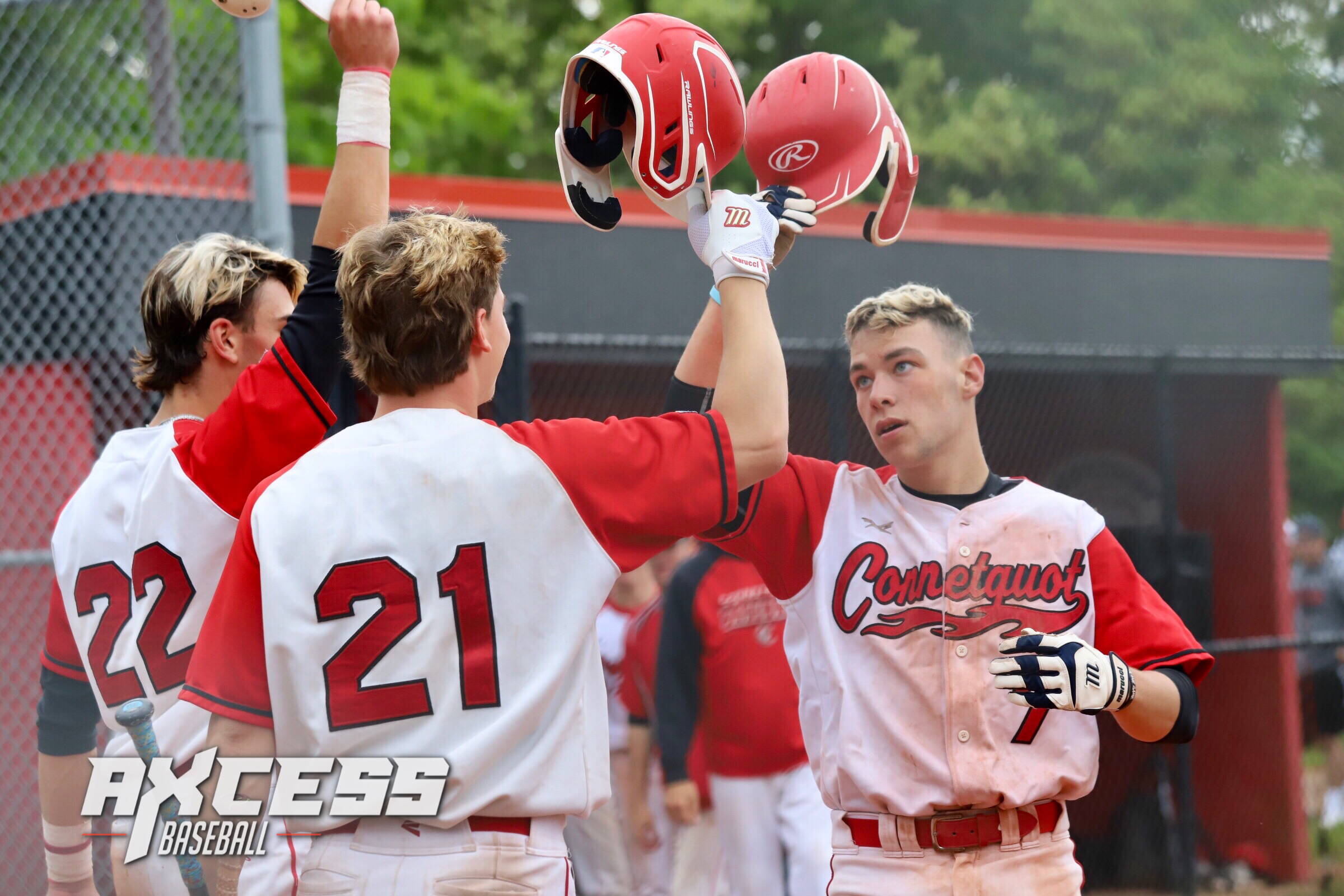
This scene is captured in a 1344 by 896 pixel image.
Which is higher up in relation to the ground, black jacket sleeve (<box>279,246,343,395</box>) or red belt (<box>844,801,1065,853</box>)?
black jacket sleeve (<box>279,246,343,395</box>)

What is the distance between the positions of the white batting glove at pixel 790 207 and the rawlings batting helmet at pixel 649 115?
0.38ft

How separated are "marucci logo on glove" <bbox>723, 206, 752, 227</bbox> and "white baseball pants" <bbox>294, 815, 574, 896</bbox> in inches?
42.2

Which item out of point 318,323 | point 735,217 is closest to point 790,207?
point 735,217

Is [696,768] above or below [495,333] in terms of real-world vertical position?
below

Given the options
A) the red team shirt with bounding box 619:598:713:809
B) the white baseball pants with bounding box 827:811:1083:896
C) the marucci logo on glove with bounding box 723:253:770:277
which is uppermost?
the marucci logo on glove with bounding box 723:253:770:277

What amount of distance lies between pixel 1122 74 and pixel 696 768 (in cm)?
1646

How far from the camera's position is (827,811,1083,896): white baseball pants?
8.73 ft

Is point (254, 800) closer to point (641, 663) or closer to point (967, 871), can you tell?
point (967, 871)

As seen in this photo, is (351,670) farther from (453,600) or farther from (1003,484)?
(1003,484)

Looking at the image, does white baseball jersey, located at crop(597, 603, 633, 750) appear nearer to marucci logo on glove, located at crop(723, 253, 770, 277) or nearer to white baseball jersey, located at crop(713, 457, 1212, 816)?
white baseball jersey, located at crop(713, 457, 1212, 816)

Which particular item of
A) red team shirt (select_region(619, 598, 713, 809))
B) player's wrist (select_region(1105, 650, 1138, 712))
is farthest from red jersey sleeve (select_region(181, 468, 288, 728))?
red team shirt (select_region(619, 598, 713, 809))

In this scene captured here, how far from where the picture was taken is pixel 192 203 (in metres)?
5.19

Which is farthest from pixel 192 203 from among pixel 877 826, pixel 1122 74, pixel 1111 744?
pixel 1122 74

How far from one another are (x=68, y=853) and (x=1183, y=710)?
244 cm
